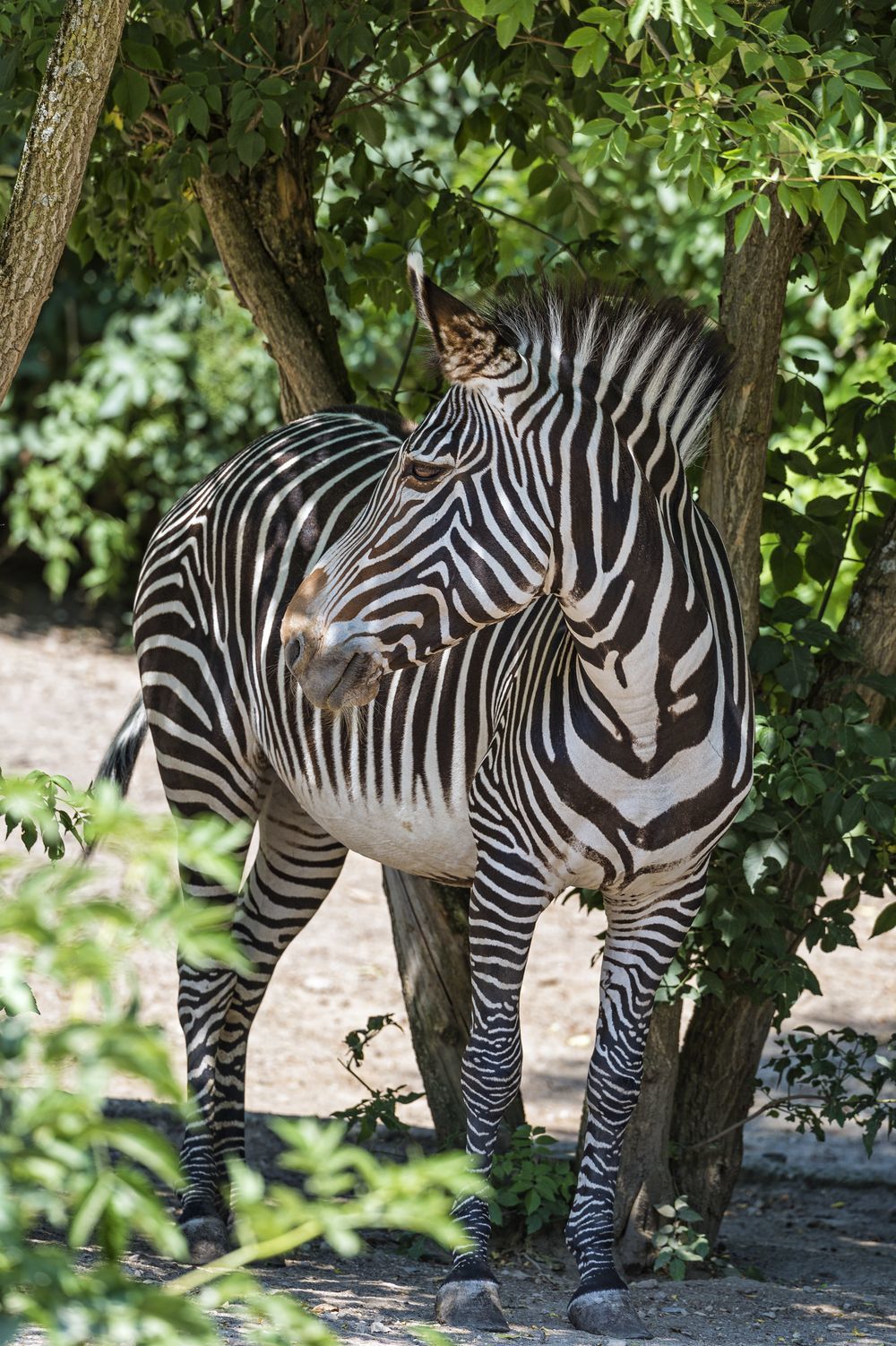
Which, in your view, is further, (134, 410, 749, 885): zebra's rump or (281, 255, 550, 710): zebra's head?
(134, 410, 749, 885): zebra's rump

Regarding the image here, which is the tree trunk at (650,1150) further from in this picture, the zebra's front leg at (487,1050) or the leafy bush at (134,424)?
the leafy bush at (134,424)

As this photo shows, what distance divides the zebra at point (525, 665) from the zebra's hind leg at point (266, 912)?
297 mm

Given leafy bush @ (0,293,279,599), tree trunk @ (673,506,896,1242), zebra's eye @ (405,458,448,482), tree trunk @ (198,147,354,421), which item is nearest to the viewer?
zebra's eye @ (405,458,448,482)

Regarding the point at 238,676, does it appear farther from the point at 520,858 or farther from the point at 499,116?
the point at 499,116

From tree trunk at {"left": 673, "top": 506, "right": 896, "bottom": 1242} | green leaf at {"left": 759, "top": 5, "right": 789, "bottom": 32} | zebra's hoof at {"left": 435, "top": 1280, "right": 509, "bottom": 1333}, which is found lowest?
zebra's hoof at {"left": 435, "top": 1280, "right": 509, "bottom": 1333}

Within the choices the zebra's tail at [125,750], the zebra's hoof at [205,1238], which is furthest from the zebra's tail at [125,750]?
the zebra's hoof at [205,1238]

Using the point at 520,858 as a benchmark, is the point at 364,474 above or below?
above

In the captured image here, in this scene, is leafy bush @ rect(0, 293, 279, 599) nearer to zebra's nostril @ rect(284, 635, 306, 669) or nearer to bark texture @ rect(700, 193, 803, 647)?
bark texture @ rect(700, 193, 803, 647)

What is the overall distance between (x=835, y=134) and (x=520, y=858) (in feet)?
5.62

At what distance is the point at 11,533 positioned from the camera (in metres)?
11.6

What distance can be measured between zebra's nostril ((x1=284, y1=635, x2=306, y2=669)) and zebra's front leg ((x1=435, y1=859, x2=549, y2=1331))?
2.26 ft

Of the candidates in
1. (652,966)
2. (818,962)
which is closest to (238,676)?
(652,966)

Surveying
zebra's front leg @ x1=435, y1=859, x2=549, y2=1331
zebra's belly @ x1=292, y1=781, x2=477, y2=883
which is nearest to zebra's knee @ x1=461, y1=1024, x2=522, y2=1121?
zebra's front leg @ x1=435, y1=859, x2=549, y2=1331

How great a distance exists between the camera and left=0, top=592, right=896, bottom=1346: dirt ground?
3.67 meters
